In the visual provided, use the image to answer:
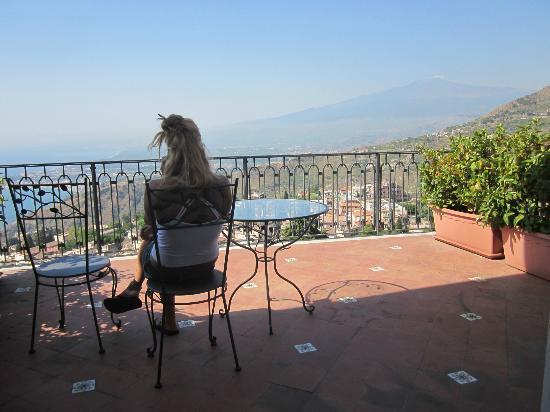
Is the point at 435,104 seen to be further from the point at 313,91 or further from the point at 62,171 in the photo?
the point at 62,171

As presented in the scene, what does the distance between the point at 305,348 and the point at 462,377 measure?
0.84 meters

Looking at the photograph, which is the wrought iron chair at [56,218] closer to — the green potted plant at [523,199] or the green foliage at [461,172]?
the green potted plant at [523,199]

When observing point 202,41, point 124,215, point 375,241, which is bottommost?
point 375,241

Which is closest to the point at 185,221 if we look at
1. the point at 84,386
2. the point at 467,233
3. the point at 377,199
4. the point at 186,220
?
the point at 186,220

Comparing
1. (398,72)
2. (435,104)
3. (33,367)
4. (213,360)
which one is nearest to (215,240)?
(213,360)

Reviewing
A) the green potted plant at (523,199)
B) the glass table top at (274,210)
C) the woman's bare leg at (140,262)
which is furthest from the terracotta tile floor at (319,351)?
the glass table top at (274,210)

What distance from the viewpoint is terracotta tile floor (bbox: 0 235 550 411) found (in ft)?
6.48

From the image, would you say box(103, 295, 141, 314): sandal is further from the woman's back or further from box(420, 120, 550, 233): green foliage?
box(420, 120, 550, 233): green foliage

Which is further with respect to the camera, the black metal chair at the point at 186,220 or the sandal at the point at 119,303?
the sandal at the point at 119,303

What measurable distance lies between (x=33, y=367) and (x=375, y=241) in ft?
12.8

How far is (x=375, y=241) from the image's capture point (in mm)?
5250

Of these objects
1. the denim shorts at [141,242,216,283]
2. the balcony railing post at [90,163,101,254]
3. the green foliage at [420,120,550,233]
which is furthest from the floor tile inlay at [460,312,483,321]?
the balcony railing post at [90,163,101,254]

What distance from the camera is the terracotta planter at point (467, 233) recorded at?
4.29 m

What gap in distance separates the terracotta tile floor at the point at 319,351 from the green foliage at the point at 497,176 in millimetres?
580
